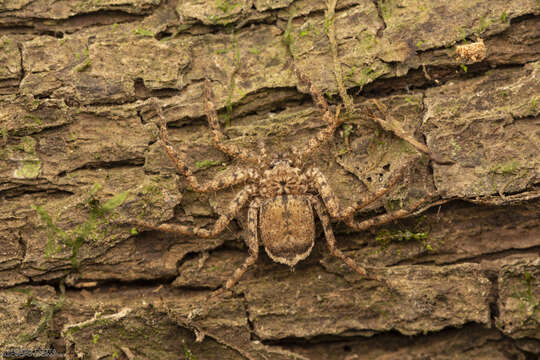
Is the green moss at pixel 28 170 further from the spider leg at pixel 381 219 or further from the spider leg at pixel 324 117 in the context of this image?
the spider leg at pixel 381 219

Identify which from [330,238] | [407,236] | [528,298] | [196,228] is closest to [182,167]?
Result: [196,228]

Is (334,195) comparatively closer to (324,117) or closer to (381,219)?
(381,219)

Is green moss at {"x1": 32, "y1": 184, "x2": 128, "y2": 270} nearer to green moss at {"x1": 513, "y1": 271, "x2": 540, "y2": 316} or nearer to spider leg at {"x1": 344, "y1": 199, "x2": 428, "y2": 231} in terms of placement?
spider leg at {"x1": 344, "y1": 199, "x2": 428, "y2": 231}

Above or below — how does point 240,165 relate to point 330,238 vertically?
above

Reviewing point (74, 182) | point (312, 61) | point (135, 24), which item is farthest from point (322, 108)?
point (74, 182)

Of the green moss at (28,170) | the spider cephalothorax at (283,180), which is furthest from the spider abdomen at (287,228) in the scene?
the green moss at (28,170)
